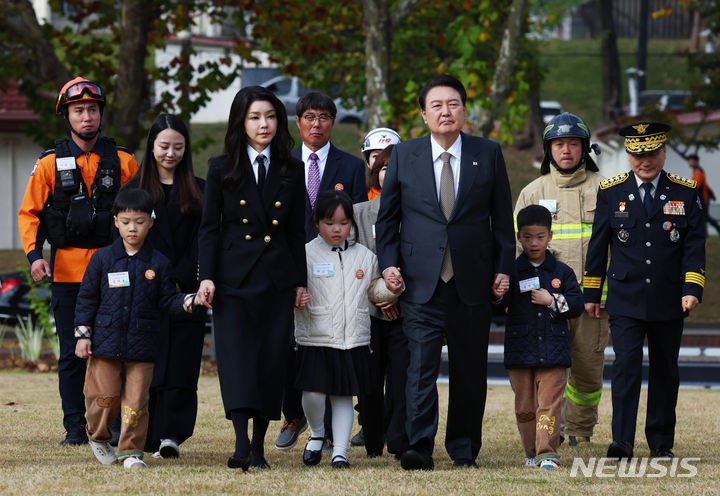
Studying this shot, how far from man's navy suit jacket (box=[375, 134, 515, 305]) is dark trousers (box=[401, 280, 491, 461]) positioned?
9 centimetres

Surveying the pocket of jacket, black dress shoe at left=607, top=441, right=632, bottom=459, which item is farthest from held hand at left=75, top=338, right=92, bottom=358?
black dress shoe at left=607, top=441, right=632, bottom=459

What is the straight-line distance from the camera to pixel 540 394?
7.50 meters

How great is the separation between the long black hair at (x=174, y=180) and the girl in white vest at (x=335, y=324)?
858mm

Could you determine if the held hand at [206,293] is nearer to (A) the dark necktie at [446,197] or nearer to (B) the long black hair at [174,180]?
(B) the long black hair at [174,180]

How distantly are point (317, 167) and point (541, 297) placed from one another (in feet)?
6.70

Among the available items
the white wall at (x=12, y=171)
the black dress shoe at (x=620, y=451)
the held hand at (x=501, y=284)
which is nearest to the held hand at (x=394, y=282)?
the held hand at (x=501, y=284)

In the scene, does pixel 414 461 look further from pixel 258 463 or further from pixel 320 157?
pixel 320 157

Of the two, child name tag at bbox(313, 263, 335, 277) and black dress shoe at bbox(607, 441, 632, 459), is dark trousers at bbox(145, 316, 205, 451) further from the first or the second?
black dress shoe at bbox(607, 441, 632, 459)

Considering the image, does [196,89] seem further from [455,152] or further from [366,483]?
[366,483]

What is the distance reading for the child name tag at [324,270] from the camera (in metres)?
7.53

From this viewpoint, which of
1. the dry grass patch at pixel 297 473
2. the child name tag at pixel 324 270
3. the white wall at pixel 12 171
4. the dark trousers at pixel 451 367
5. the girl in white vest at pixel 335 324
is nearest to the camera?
the dry grass patch at pixel 297 473

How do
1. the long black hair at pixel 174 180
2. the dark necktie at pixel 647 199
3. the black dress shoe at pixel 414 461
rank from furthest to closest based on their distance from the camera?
the dark necktie at pixel 647 199 < the long black hair at pixel 174 180 < the black dress shoe at pixel 414 461

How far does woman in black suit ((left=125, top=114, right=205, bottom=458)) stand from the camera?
7.79 meters

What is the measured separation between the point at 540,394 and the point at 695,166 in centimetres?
1982
